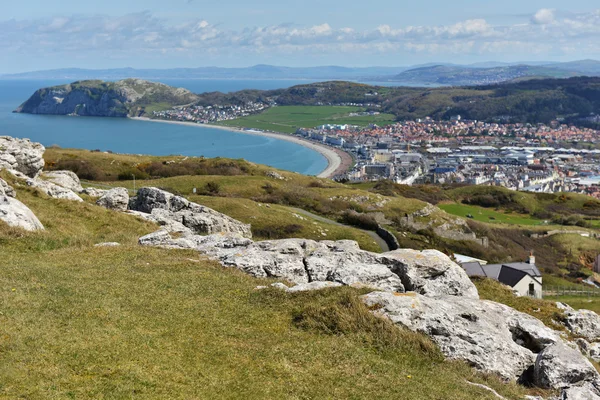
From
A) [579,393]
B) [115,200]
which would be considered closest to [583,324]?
[579,393]

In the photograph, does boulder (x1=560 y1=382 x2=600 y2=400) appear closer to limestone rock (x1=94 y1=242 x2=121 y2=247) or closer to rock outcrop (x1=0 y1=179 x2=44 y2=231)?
limestone rock (x1=94 y1=242 x2=121 y2=247)

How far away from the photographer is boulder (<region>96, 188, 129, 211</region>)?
38312 mm

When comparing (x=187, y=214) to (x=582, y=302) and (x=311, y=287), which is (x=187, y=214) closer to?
(x=311, y=287)

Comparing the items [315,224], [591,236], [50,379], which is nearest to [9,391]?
[50,379]

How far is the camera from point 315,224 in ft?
175

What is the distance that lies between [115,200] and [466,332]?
2905cm

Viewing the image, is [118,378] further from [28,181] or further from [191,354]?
[28,181]

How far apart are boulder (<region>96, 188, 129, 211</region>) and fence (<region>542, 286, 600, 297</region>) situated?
37.8 meters

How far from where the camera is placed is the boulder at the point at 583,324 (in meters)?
22.9

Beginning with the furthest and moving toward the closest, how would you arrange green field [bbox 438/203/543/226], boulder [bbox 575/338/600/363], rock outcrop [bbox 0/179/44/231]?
1. green field [bbox 438/203/543/226]
2. rock outcrop [bbox 0/179/44/231]
3. boulder [bbox 575/338/600/363]

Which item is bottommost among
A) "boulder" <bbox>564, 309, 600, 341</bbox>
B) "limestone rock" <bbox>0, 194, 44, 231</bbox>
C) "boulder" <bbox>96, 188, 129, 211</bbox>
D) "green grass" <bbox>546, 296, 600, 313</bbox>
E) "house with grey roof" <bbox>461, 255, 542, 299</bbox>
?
"green grass" <bbox>546, 296, 600, 313</bbox>

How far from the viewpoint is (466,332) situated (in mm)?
16047

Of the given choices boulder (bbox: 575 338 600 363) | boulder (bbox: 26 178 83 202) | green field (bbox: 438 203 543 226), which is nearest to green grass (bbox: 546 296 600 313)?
boulder (bbox: 575 338 600 363)

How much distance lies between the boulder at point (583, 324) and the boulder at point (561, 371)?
26.6ft
